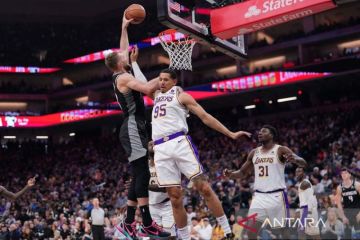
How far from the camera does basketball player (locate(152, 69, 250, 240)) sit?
707cm

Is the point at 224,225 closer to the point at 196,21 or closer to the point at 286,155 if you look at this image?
the point at 286,155

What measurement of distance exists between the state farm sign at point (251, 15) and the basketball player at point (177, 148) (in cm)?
393

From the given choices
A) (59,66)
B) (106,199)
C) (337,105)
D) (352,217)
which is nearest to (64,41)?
(59,66)

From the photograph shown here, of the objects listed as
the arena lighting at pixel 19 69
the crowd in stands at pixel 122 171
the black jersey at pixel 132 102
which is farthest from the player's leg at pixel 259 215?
the arena lighting at pixel 19 69

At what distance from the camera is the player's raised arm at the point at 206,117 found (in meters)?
7.06

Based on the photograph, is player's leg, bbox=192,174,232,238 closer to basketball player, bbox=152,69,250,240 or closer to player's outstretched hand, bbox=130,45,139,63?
basketball player, bbox=152,69,250,240

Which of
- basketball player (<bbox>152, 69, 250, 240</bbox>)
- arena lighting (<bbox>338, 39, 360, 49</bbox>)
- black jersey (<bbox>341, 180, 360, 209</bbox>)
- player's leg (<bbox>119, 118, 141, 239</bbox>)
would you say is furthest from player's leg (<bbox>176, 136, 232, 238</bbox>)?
arena lighting (<bbox>338, 39, 360, 49</bbox>)

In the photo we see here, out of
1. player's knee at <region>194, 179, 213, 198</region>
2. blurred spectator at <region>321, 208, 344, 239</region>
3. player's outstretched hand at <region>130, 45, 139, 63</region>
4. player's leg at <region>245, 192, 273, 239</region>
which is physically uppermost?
player's outstretched hand at <region>130, 45, 139, 63</region>

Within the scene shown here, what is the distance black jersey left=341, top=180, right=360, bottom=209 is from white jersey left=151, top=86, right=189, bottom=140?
5.53 m

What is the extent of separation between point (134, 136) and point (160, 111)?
0.51 meters

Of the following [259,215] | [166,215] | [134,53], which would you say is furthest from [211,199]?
[166,215]

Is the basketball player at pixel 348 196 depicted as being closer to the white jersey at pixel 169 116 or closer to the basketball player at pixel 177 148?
the basketball player at pixel 177 148

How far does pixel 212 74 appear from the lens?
37.4 meters

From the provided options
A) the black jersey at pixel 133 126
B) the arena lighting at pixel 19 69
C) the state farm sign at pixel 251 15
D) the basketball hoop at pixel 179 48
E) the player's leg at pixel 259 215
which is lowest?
the player's leg at pixel 259 215
